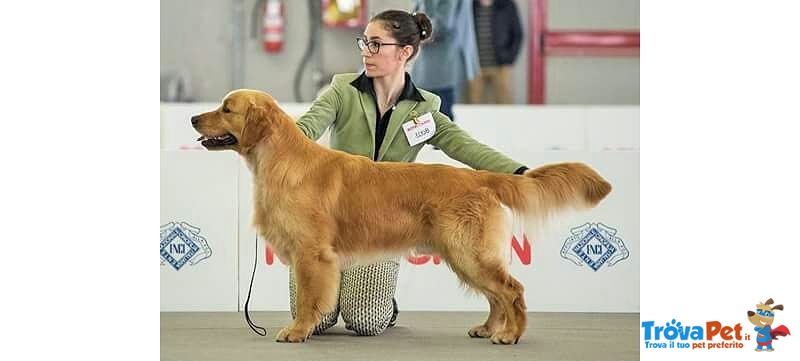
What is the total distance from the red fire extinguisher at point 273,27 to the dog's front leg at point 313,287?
17.7ft

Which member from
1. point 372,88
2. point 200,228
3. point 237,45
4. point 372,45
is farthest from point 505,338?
point 237,45

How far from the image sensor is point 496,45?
8.53 metres

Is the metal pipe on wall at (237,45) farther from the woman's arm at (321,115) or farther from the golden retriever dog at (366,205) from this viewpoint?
the golden retriever dog at (366,205)

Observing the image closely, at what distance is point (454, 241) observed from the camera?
3.25 m

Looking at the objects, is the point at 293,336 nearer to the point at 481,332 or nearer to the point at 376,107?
the point at 481,332

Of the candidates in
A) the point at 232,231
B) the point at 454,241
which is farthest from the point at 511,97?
the point at 454,241

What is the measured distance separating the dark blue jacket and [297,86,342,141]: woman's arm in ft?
16.2

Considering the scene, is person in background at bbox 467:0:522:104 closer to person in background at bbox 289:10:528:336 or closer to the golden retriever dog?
person in background at bbox 289:10:528:336

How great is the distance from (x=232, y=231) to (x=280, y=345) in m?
1.47

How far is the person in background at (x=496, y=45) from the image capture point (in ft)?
27.7

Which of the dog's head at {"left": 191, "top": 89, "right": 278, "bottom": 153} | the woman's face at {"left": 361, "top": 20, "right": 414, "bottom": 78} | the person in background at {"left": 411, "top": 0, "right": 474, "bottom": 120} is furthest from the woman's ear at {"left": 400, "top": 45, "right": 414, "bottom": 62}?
the person in background at {"left": 411, "top": 0, "right": 474, "bottom": 120}
